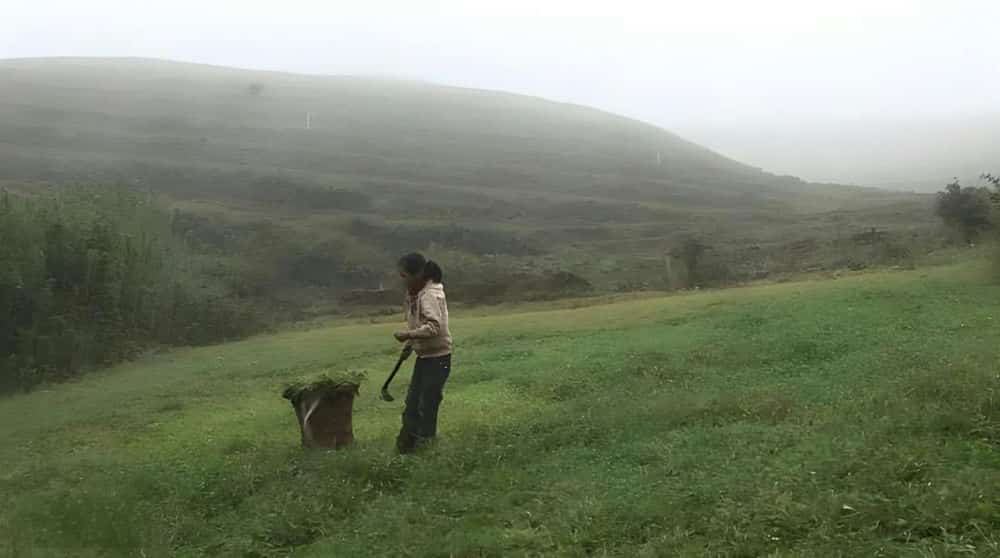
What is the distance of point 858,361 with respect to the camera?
38.3 ft

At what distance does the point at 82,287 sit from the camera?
21203mm

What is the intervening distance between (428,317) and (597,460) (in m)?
2.21

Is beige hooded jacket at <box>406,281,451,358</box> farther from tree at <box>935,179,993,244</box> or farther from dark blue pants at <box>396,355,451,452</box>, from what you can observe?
tree at <box>935,179,993,244</box>

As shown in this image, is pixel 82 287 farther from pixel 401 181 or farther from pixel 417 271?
pixel 401 181

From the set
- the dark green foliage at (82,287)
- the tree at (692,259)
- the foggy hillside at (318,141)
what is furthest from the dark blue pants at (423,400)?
the foggy hillside at (318,141)

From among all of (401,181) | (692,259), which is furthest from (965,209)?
(401,181)

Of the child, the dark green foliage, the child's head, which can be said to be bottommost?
the dark green foliage

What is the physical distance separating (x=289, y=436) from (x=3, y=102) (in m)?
77.6

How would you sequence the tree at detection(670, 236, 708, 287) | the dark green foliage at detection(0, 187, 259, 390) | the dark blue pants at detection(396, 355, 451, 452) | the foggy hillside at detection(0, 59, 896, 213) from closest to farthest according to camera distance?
the dark blue pants at detection(396, 355, 451, 452), the dark green foliage at detection(0, 187, 259, 390), the tree at detection(670, 236, 708, 287), the foggy hillside at detection(0, 59, 896, 213)

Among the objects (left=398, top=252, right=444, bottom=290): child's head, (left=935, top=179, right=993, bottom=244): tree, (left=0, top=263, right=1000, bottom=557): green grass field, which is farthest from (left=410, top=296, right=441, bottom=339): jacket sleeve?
(left=935, top=179, right=993, bottom=244): tree

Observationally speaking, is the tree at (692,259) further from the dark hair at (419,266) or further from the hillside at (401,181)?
the dark hair at (419,266)

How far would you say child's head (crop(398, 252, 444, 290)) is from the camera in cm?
871

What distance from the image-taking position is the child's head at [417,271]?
343 inches

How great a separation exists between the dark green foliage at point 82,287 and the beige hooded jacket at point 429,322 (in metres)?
13.9
